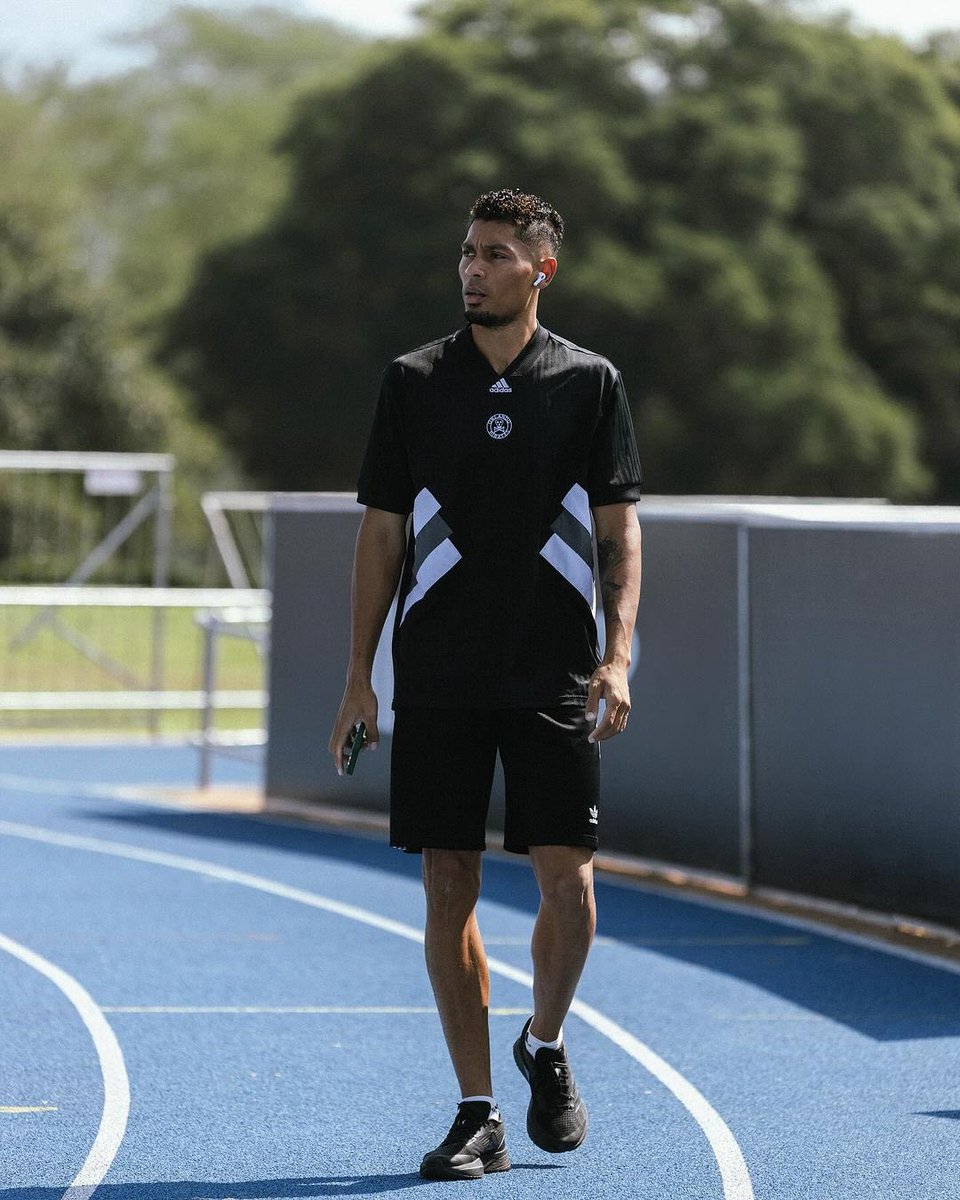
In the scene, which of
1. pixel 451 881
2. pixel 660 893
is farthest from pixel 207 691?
pixel 451 881

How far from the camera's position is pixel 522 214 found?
17.4 ft

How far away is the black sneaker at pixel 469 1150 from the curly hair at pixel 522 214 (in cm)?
200

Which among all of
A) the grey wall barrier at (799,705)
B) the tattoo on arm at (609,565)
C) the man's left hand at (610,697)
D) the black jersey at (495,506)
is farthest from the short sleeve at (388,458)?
the grey wall barrier at (799,705)

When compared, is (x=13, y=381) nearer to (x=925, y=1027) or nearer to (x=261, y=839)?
(x=261, y=839)

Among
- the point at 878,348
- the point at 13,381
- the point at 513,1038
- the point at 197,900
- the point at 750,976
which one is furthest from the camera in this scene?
the point at 878,348

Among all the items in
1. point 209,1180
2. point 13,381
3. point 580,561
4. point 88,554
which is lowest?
point 209,1180

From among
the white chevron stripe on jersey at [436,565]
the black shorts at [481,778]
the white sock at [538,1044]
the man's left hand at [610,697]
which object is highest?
the white chevron stripe on jersey at [436,565]

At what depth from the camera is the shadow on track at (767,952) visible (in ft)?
25.0

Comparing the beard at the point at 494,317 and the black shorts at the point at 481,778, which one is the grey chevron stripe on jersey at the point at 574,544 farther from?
the beard at the point at 494,317

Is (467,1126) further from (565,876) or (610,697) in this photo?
(610,697)

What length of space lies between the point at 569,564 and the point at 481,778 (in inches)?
20.9

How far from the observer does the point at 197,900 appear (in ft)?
32.6

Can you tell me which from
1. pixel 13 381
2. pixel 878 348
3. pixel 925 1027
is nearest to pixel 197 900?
pixel 925 1027

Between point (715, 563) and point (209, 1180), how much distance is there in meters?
5.47
